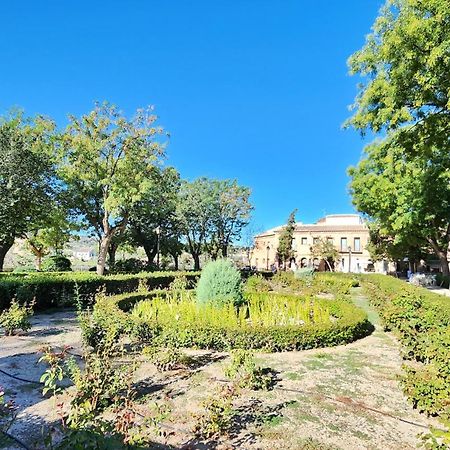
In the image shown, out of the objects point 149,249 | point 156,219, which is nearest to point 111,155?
point 156,219

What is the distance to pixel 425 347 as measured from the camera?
5707 mm

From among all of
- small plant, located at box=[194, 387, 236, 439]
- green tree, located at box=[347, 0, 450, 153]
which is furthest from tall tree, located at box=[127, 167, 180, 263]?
small plant, located at box=[194, 387, 236, 439]

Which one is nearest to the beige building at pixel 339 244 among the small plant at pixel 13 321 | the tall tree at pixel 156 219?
the tall tree at pixel 156 219

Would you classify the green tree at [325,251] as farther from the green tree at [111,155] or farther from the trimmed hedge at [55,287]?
the trimmed hedge at [55,287]

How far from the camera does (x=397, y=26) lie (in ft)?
23.7

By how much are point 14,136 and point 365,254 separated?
139 ft

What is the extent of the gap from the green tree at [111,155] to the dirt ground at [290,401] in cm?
1527

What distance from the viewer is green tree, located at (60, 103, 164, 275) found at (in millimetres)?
20812

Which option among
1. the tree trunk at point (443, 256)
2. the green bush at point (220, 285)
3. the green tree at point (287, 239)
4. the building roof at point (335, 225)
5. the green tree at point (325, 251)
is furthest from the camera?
the building roof at point (335, 225)

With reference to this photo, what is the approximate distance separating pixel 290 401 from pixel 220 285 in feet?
16.9

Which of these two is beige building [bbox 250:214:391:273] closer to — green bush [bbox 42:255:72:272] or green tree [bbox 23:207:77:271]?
green bush [bbox 42:255:72:272]

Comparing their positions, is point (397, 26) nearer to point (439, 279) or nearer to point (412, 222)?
point (412, 222)

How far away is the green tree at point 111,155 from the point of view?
20.8 metres

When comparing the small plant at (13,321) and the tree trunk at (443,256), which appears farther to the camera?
the tree trunk at (443,256)
